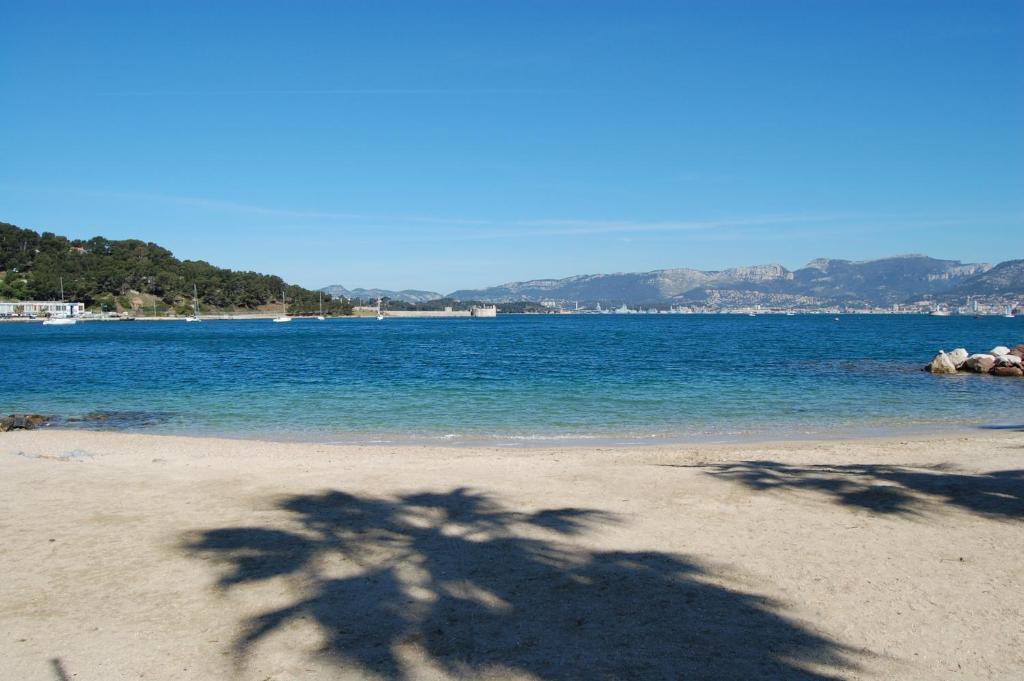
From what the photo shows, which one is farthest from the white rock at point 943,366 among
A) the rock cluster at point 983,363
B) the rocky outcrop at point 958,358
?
the rocky outcrop at point 958,358

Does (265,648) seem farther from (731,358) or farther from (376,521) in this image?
(731,358)

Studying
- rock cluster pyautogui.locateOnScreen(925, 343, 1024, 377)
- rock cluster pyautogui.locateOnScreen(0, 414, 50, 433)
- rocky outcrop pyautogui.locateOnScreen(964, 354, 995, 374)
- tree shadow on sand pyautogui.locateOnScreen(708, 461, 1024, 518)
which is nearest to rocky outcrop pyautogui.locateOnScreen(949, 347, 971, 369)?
rock cluster pyautogui.locateOnScreen(925, 343, 1024, 377)

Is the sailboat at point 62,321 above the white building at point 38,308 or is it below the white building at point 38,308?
below

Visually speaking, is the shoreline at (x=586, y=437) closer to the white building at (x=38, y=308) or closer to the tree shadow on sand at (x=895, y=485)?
the tree shadow on sand at (x=895, y=485)

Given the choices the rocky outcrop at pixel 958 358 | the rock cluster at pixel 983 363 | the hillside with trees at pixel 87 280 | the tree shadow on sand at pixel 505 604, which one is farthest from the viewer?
the hillside with trees at pixel 87 280

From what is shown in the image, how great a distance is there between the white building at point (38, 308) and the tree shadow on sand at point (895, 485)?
174681mm

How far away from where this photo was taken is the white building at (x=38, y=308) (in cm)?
15662

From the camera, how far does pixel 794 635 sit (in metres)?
5.39

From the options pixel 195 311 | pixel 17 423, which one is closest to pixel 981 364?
pixel 17 423

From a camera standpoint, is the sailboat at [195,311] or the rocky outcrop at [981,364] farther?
the sailboat at [195,311]

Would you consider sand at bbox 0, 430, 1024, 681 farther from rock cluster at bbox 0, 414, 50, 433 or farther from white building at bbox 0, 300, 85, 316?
white building at bbox 0, 300, 85, 316

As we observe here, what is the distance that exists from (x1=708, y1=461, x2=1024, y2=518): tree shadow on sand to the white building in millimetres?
174681

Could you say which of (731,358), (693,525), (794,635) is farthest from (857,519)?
(731,358)

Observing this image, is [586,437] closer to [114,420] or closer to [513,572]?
[513,572]
